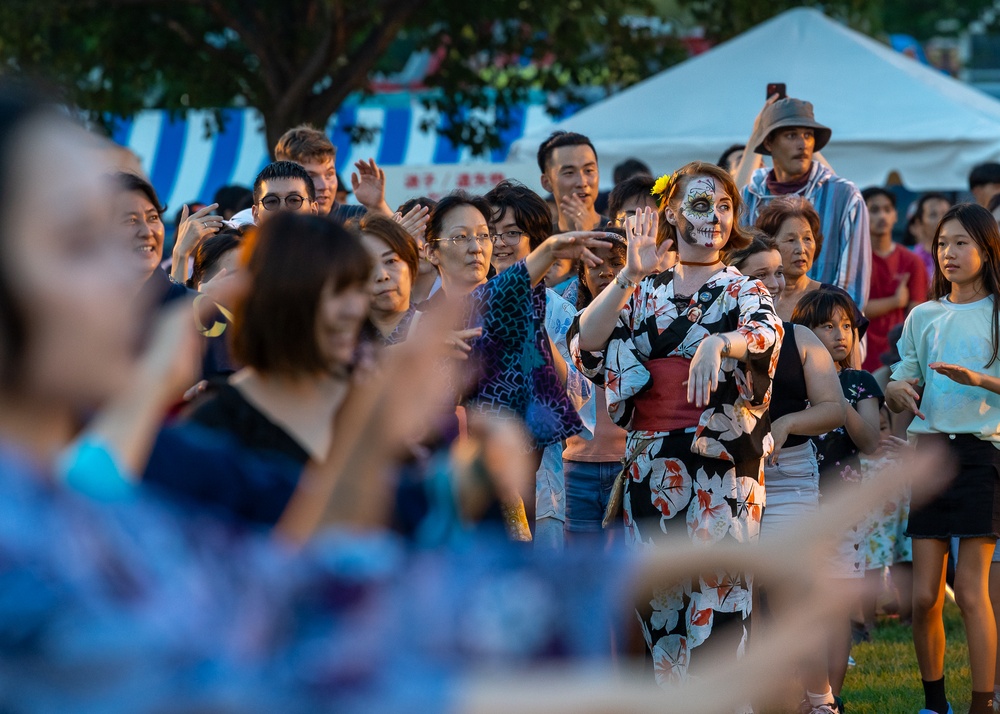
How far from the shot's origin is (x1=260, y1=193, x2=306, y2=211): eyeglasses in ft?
16.3

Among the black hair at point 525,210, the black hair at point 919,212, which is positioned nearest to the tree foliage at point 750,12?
the black hair at point 919,212

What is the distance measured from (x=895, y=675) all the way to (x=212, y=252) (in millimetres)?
3351

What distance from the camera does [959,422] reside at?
4.83 metres

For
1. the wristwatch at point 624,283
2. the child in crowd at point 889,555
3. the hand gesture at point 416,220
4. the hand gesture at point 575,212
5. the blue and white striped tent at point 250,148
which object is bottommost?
the child in crowd at point 889,555

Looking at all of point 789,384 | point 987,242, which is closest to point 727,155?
point 987,242

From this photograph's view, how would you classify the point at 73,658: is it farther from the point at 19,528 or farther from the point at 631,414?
the point at 631,414

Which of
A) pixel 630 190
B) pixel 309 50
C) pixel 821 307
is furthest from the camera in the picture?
pixel 309 50

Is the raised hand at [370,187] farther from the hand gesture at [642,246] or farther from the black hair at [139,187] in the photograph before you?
the hand gesture at [642,246]

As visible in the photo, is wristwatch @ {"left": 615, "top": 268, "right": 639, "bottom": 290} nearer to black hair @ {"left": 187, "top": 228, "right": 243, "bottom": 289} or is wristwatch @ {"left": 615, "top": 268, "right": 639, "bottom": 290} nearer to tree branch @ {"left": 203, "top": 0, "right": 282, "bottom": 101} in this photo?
black hair @ {"left": 187, "top": 228, "right": 243, "bottom": 289}

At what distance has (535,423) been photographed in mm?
4340

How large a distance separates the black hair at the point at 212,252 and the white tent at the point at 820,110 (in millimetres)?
4898

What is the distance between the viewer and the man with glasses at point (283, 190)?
16.4 feet

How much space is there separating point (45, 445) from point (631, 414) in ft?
10.1

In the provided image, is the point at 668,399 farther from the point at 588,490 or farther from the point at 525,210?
the point at 525,210
